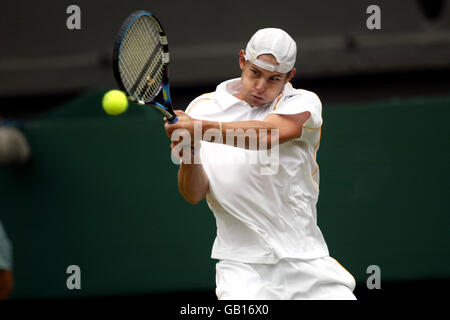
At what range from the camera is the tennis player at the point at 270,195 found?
3.05 m

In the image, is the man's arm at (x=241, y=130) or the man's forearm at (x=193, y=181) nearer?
the man's arm at (x=241, y=130)

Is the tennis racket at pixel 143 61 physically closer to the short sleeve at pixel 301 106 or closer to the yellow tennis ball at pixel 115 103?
the yellow tennis ball at pixel 115 103

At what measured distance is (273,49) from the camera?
3.05 metres

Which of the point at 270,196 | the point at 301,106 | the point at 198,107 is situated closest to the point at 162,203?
the point at 198,107

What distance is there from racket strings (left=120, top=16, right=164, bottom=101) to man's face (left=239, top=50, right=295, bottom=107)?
406 millimetres

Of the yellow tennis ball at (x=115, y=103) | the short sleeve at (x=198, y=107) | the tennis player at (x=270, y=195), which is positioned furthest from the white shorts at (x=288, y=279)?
the yellow tennis ball at (x=115, y=103)

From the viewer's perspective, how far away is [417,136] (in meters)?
5.49

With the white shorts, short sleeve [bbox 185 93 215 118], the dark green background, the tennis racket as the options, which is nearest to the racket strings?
the tennis racket

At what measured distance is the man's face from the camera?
10.1ft

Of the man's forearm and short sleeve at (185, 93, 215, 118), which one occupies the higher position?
short sleeve at (185, 93, 215, 118)

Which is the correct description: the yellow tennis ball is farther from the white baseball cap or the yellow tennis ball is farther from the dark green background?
the dark green background

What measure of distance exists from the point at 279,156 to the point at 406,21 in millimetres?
4811

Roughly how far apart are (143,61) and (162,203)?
8.79 ft
